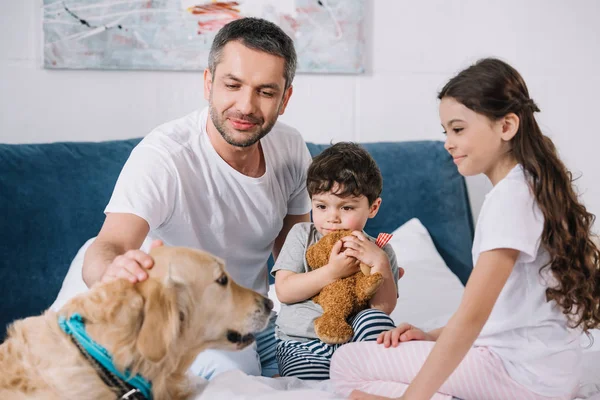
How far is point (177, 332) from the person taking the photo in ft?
4.30

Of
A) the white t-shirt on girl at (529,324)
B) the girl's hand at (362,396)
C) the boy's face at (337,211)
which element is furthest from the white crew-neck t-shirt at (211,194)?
the white t-shirt on girl at (529,324)

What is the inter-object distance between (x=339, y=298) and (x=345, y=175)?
1.16 ft

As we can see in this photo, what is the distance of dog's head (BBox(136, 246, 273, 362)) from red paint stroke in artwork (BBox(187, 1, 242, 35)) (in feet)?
5.83

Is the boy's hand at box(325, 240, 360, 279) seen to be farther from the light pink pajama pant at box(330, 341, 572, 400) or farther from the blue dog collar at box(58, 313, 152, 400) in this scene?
the blue dog collar at box(58, 313, 152, 400)

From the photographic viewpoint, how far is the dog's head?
1269 millimetres

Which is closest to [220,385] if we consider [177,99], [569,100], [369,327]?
[369,327]

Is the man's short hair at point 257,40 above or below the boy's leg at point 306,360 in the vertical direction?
above

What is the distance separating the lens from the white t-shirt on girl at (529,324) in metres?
1.40

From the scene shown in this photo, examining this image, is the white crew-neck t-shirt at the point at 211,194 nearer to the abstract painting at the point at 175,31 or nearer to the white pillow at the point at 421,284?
the white pillow at the point at 421,284

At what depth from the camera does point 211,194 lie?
6.61 feet

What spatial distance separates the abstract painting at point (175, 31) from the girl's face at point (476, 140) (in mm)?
1724

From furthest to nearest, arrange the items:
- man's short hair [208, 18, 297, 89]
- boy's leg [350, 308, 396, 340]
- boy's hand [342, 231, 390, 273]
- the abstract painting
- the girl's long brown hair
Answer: the abstract painting, man's short hair [208, 18, 297, 89], boy's hand [342, 231, 390, 273], boy's leg [350, 308, 396, 340], the girl's long brown hair

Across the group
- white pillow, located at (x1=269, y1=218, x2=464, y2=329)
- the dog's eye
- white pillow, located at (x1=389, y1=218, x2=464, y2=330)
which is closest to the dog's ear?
the dog's eye

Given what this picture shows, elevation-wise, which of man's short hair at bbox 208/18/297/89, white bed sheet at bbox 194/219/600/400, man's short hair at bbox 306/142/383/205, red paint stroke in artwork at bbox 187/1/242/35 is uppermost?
red paint stroke in artwork at bbox 187/1/242/35
